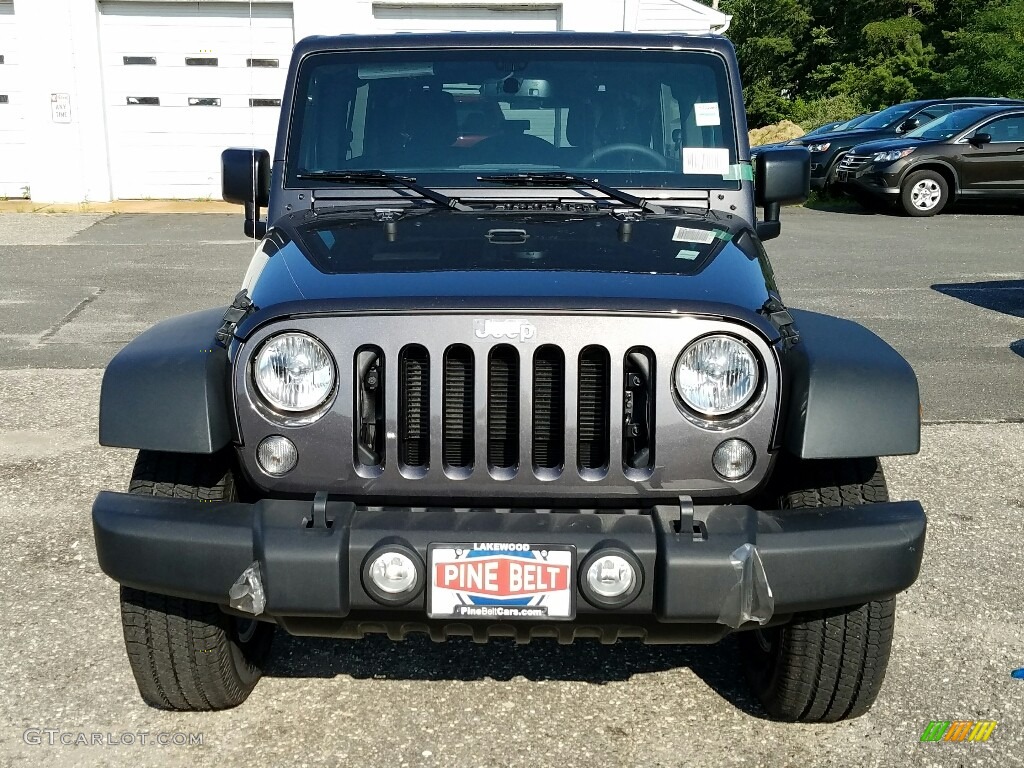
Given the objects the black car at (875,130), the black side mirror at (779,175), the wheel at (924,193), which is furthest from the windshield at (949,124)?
the black side mirror at (779,175)

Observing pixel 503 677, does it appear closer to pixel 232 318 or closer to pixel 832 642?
pixel 832 642

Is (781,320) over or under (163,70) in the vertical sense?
under

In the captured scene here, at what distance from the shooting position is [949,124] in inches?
654

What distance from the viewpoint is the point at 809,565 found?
2617mm

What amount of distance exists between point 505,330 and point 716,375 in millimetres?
522

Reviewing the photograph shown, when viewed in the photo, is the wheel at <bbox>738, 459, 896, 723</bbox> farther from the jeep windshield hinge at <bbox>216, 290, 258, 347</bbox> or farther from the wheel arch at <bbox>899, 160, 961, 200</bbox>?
the wheel arch at <bbox>899, 160, 961, 200</bbox>

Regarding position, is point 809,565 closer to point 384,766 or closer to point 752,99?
point 384,766

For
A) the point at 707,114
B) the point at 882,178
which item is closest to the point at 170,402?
the point at 707,114

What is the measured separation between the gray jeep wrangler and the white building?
13.1 meters

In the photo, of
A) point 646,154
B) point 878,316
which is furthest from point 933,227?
point 646,154

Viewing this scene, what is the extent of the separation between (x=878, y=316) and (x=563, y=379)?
6843 millimetres

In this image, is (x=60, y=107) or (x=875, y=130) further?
(x=875, y=130)

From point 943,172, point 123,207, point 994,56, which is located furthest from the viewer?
point 994,56

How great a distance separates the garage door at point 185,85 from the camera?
51.4ft
